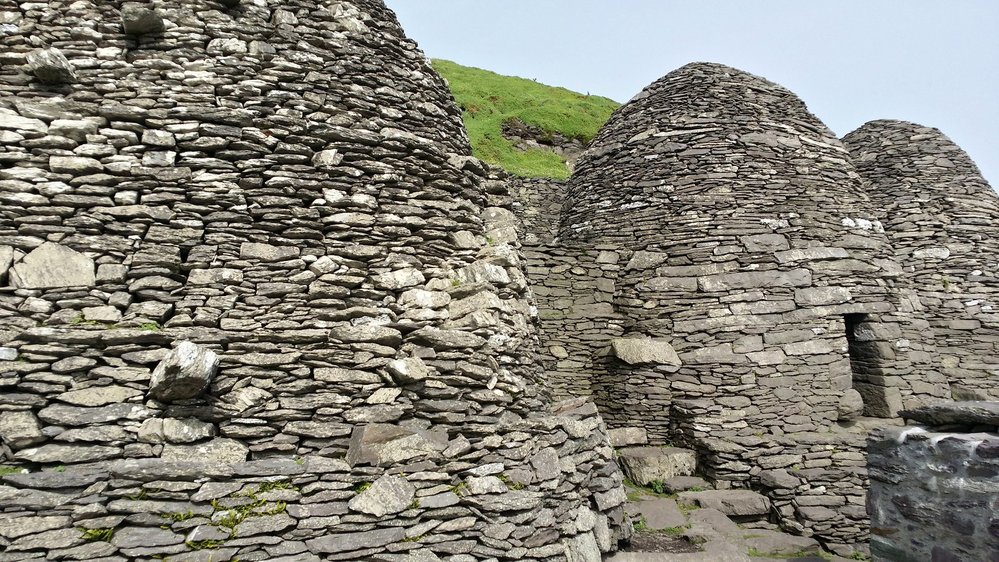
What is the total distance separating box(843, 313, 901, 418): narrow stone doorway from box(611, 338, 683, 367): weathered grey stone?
12.9ft

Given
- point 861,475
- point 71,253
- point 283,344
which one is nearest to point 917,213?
point 861,475

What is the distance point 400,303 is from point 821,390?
8.29m

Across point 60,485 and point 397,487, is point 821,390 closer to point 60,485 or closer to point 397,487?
point 397,487

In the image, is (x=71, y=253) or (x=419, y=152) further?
(x=419, y=152)

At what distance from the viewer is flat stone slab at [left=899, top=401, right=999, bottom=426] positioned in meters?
3.35

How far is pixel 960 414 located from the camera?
347 centimetres

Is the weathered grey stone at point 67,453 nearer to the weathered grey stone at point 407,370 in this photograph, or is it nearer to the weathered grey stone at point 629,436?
the weathered grey stone at point 407,370

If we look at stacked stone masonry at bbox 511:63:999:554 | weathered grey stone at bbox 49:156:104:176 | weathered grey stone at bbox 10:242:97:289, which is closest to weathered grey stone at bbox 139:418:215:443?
weathered grey stone at bbox 10:242:97:289

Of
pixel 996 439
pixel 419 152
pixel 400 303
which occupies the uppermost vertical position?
pixel 419 152

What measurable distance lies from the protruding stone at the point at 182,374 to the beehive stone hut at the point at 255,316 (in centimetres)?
2

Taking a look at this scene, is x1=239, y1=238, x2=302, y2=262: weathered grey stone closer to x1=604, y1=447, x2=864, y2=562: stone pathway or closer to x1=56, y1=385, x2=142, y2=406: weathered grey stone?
x1=56, y1=385, x2=142, y2=406: weathered grey stone

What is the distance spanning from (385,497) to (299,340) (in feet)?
5.66

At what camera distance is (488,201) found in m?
6.84

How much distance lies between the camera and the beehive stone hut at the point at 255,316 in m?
3.72
